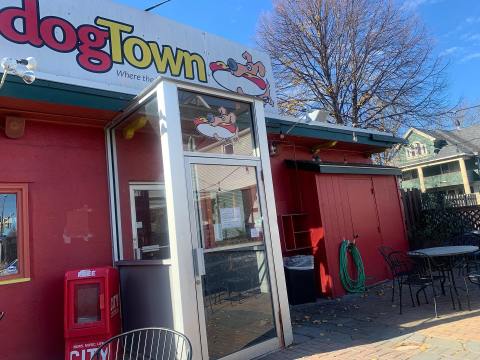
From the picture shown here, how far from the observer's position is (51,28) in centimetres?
480

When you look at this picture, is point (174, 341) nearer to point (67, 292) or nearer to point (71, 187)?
point (67, 292)

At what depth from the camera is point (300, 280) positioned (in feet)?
21.6

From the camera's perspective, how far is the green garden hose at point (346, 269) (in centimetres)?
712

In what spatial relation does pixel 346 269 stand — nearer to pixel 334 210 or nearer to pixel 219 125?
pixel 334 210

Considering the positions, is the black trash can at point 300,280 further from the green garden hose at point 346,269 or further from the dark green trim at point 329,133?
the dark green trim at point 329,133

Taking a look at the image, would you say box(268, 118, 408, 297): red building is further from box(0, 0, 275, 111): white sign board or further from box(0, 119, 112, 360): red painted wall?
box(0, 119, 112, 360): red painted wall

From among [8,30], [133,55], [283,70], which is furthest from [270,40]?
[8,30]

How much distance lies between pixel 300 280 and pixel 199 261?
10.4 feet

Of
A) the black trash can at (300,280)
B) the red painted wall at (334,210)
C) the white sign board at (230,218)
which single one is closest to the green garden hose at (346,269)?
the red painted wall at (334,210)

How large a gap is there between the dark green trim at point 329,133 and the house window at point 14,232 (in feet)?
13.0

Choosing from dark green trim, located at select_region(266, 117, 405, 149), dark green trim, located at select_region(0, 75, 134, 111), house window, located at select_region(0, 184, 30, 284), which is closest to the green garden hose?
dark green trim, located at select_region(266, 117, 405, 149)

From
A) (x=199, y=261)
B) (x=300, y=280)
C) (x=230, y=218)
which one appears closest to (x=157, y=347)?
(x=199, y=261)

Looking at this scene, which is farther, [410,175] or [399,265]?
[410,175]

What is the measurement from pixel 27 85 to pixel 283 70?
1537 centimetres
